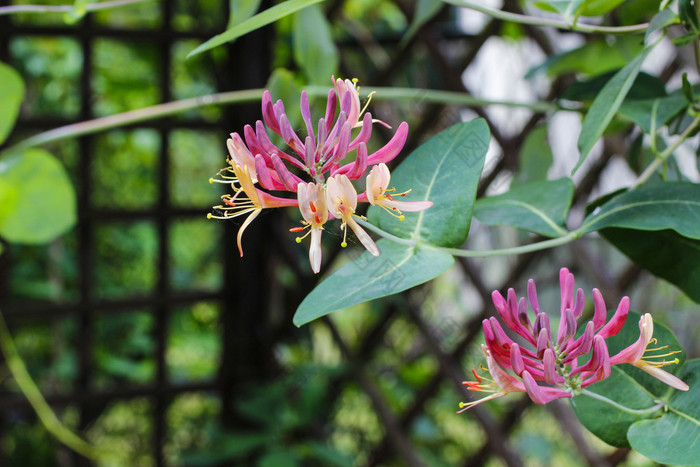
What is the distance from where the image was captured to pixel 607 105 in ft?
0.89

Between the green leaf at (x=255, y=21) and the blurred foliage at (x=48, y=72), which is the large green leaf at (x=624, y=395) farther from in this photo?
the blurred foliage at (x=48, y=72)

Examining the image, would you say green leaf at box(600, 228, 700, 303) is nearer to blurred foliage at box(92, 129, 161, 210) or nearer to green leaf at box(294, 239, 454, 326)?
green leaf at box(294, 239, 454, 326)

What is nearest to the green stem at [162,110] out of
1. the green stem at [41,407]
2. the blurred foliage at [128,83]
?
the green stem at [41,407]

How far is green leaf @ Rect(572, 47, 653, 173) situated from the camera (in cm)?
26

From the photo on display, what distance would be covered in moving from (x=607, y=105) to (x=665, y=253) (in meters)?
0.09

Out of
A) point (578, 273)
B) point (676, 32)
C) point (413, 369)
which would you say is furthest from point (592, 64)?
point (413, 369)

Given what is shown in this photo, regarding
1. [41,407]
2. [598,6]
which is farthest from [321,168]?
[41,407]

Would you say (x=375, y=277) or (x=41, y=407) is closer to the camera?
(x=375, y=277)

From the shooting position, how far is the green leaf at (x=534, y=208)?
0.33 meters

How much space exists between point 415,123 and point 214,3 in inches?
17.3

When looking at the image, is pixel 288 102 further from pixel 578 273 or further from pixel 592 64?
pixel 578 273

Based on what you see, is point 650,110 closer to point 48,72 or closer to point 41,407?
point 41,407

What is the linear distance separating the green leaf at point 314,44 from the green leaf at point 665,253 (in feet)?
1.08

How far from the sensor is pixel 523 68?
3.38 ft
